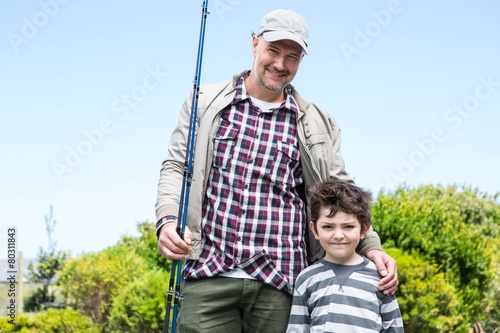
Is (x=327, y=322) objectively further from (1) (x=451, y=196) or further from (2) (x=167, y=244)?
(1) (x=451, y=196)

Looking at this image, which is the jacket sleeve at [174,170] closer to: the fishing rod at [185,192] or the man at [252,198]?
the man at [252,198]

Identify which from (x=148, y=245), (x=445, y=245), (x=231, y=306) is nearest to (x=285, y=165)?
(x=231, y=306)

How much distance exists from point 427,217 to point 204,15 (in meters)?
4.73

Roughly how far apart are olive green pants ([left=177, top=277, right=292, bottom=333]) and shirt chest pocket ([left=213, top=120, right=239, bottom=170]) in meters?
0.55

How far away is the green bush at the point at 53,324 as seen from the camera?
6.87 m

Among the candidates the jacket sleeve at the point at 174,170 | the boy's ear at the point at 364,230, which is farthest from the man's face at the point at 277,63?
the boy's ear at the point at 364,230

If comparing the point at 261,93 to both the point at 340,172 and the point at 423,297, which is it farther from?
the point at 423,297

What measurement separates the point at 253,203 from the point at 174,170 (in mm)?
458

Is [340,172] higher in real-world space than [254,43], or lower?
lower

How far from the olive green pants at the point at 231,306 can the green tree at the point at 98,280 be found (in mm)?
4309

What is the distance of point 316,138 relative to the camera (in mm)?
3197

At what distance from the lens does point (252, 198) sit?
118 inches

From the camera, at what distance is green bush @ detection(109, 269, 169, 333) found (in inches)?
248

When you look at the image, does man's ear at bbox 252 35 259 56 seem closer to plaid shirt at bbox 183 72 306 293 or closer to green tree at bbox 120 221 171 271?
plaid shirt at bbox 183 72 306 293
